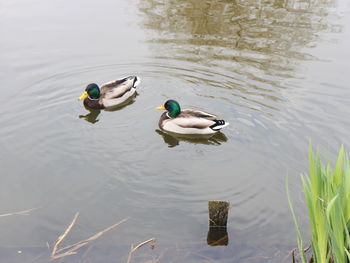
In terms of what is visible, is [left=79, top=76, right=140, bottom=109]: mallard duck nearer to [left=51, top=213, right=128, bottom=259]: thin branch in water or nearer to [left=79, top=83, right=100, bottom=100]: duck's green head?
[left=79, top=83, right=100, bottom=100]: duck's green head

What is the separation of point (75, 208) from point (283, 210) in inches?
104

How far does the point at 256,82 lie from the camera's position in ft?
30.0

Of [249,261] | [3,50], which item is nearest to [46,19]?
[3,50]

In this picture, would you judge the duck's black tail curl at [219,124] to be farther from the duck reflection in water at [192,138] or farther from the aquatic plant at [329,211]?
the aquatic plant at [329,211]

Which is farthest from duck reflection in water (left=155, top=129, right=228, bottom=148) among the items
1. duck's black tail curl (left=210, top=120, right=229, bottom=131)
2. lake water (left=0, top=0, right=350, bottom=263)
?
Result: duck's black tail curl (left=210, top=120, right=229, bottom=131)

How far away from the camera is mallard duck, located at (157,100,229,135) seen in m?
7.78

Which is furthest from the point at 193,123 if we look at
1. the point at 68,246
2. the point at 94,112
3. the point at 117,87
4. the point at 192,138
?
the point at 68,246

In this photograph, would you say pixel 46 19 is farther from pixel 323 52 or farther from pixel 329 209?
pixel 329 209

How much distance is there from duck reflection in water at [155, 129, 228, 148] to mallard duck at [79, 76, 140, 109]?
3.87 feet

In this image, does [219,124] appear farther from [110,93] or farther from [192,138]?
[110,93]

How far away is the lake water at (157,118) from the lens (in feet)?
18.6

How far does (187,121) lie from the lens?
26.2 ft

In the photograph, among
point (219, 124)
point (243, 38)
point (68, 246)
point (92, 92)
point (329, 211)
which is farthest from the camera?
point (243, 38)

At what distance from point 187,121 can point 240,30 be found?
4.59m
